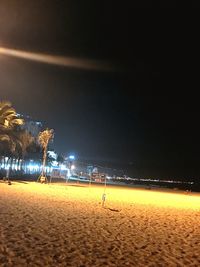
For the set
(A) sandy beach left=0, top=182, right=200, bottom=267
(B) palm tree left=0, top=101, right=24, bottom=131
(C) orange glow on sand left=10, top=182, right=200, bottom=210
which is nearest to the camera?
(A) sandy beach left=0, top=182, right=200, bottom=267

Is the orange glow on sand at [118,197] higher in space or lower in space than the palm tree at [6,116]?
lower

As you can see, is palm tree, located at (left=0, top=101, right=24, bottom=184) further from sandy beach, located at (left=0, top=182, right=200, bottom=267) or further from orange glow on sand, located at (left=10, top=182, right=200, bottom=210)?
sandy beach, located at (left=0, top=182, right=200, bottom=267)

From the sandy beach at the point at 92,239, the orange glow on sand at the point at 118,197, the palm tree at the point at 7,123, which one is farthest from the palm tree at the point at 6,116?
the sandy beach at the point at 92,239

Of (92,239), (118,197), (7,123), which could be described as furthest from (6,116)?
(92,239)

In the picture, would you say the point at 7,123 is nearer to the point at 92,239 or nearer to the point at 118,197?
the point at 118,197

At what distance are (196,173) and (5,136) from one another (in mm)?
160263

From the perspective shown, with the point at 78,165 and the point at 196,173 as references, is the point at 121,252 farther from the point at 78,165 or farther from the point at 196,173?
the point at 196,173

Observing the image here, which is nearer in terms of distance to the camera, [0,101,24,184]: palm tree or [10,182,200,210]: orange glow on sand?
[10,182,200,210]: orange glow on sand

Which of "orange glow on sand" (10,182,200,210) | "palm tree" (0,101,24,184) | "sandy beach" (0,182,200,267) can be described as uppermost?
"palm tree" (0,101,24,184)

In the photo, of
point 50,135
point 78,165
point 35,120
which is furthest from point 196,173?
point 50,135

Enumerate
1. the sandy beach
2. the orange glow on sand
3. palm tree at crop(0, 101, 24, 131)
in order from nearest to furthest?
the sandy beach → the orange glow on sand → palm tree at crop(0, 101, 24, 131)

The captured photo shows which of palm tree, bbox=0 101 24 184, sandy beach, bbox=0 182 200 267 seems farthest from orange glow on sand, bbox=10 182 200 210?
sandy beach, bbox=0 182 200 267

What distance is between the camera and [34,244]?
958cm

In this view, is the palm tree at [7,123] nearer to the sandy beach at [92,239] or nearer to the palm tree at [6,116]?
the palm tree at [6,116]
